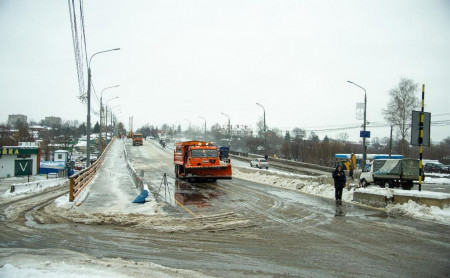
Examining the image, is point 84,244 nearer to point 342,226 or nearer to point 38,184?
point 342,226

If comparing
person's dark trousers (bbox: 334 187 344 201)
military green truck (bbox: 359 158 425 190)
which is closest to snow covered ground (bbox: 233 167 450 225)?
person's dark trousers (bbox: 334 187 344 201)

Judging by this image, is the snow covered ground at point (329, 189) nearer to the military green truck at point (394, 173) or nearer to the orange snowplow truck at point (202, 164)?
the military green truck at point (394, 173)

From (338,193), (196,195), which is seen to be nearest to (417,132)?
(338,193)

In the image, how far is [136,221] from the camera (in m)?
11.4

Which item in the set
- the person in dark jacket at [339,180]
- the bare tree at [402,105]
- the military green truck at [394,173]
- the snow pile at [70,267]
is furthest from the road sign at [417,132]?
the bare tree at [402,105]

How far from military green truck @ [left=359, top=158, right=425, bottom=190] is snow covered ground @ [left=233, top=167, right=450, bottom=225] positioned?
69.8 inches

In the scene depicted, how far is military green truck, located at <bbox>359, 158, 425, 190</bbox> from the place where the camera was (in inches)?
864

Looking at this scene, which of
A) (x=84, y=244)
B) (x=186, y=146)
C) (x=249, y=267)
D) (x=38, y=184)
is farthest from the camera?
(x=38, y=184)

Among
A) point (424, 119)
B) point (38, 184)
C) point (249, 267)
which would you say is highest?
point (424, 119)

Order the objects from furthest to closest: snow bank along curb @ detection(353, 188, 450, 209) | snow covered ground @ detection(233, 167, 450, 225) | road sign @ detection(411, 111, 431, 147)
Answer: road sign @ detection(411, 111, 431, 147), snow bank along curb @ detection(353, 188, 450, 209), snow covered ground @ detection(233, 167, 450, 225)

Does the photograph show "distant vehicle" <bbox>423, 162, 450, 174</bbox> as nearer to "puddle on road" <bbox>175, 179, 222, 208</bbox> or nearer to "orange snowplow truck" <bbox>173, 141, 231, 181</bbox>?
"orange snowplow truck" <bbox>173, 141, 231, 181</bbox>

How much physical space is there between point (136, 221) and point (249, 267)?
17.4ft

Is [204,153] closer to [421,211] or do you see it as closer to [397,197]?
[397,197]

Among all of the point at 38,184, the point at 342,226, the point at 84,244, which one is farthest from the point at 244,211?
the point at 38,184
